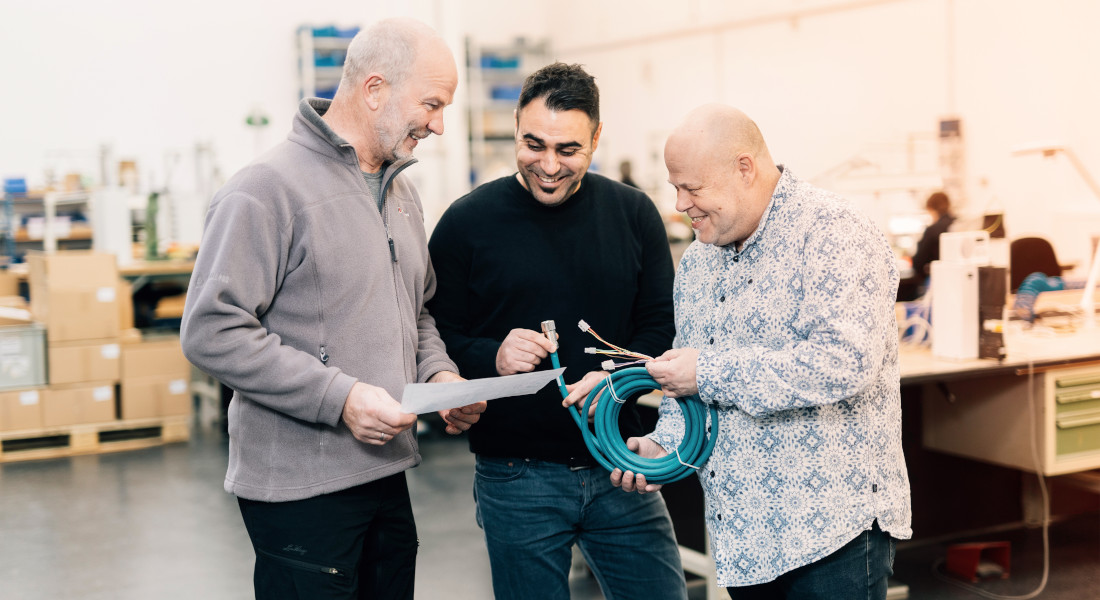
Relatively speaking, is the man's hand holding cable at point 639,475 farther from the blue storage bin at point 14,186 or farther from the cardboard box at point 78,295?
the blue storage bin at point 14,186

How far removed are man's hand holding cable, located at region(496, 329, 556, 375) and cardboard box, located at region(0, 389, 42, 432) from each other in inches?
201

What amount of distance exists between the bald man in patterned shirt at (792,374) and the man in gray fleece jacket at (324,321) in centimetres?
48

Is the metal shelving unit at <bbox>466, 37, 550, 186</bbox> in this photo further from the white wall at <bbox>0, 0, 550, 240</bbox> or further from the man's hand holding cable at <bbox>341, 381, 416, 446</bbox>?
the man's hand holding cable at <bbox>341, 381, 416, 446</bbox>

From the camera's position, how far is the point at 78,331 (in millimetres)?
5926

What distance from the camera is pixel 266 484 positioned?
161cm

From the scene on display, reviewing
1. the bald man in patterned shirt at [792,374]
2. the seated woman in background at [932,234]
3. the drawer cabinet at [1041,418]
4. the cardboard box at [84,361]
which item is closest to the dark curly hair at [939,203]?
the seated woman in background at [932,234]

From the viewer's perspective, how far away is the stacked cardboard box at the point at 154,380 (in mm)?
6141

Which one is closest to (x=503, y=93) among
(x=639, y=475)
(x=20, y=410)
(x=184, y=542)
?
(x=20, y=410)

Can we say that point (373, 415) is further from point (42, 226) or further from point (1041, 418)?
point (42, 226)

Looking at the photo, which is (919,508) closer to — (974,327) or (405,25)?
(974,327)

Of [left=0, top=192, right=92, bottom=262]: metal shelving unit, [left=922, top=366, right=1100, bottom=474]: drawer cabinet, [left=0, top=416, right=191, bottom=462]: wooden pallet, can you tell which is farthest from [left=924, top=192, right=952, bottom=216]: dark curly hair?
[left=0, top=192, right=92, bottom=262]: metal shelving unit

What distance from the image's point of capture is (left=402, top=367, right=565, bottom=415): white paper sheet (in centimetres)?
149

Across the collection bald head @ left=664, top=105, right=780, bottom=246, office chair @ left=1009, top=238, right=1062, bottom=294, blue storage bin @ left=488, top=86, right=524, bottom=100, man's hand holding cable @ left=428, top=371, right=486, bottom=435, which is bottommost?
man's hand holding cable @ left=428, top=371, right=486, bottom=435

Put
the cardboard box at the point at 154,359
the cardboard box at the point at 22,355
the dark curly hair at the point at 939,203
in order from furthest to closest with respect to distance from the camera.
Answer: the dark curly hair at the point at 939,203 < the cardboard box at the point at 154,359 < the cardboard box at the point at 22,355
